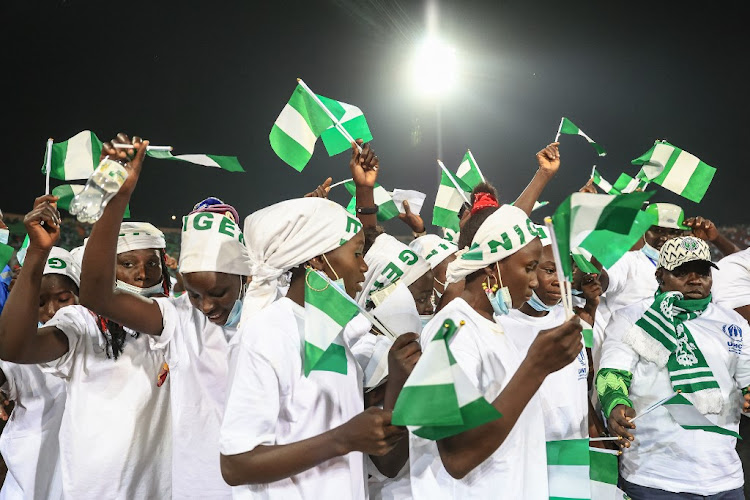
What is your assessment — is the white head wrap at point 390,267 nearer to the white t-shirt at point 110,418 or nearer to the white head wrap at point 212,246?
the white head wrap at point 212,246

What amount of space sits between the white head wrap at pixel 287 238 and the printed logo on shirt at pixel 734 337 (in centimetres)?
233

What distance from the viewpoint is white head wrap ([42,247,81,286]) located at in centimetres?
346

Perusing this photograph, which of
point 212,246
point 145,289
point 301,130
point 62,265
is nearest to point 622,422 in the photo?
point 212,246

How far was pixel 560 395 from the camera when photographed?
271 cm

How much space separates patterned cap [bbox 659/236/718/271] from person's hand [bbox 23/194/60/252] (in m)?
2.88

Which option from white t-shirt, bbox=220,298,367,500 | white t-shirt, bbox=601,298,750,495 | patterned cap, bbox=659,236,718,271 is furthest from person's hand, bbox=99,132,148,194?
patterned cap, bbox=659,236,718,271

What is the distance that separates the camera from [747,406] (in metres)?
3.47

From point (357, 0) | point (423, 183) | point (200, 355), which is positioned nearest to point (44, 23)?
point (357, 0)

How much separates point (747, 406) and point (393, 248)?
1930mm

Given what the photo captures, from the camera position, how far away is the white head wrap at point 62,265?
346 centimetres

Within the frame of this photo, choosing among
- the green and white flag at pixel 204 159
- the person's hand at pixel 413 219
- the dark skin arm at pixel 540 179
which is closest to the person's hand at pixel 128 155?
the green and white flag at pixel 204 159

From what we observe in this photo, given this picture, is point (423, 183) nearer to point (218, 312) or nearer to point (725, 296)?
point (725, 296)

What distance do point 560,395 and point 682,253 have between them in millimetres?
1319

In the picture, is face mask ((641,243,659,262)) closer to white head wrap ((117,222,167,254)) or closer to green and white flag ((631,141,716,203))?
green and white flag ((631,141,716,203))
